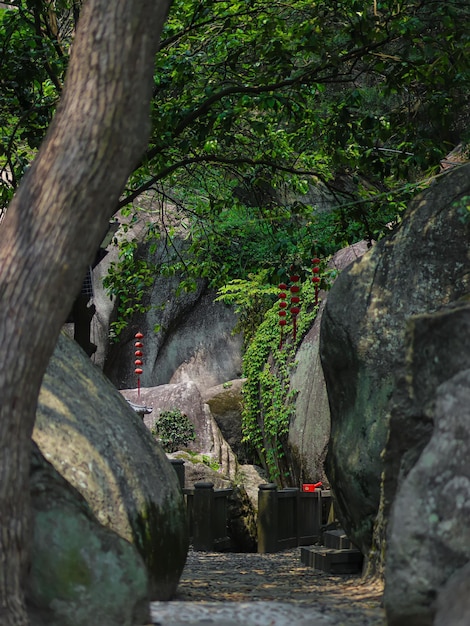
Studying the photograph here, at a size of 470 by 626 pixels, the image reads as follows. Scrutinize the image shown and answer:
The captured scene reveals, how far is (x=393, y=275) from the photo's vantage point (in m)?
8.83

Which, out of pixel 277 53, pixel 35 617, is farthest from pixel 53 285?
pixel 277 53

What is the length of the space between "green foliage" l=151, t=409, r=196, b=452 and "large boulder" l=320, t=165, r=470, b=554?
13.4 m

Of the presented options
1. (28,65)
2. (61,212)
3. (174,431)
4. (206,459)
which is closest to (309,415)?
(206,459)

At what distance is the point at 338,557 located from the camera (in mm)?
10125

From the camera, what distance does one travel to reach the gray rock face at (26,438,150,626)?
5.15 meters

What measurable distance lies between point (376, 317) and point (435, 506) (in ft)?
12.9

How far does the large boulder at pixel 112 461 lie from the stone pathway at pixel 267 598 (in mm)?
459

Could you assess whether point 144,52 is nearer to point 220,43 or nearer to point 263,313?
point 220,43

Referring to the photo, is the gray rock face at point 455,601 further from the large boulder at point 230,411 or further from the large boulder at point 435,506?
the large boulder at point 230,411

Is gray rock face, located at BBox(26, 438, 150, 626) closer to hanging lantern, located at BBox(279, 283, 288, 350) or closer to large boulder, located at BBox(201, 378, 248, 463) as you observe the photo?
hanging lantern, located at BBox(279, 283, 288, 350)

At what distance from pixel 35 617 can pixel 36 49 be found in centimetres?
811

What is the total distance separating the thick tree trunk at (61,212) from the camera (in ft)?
15.1

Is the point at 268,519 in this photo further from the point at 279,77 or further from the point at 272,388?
the point at 279,77

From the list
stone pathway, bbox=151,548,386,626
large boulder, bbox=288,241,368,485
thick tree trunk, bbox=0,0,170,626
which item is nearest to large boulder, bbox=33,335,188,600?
stone pathway, bbox=151,548,386,626
